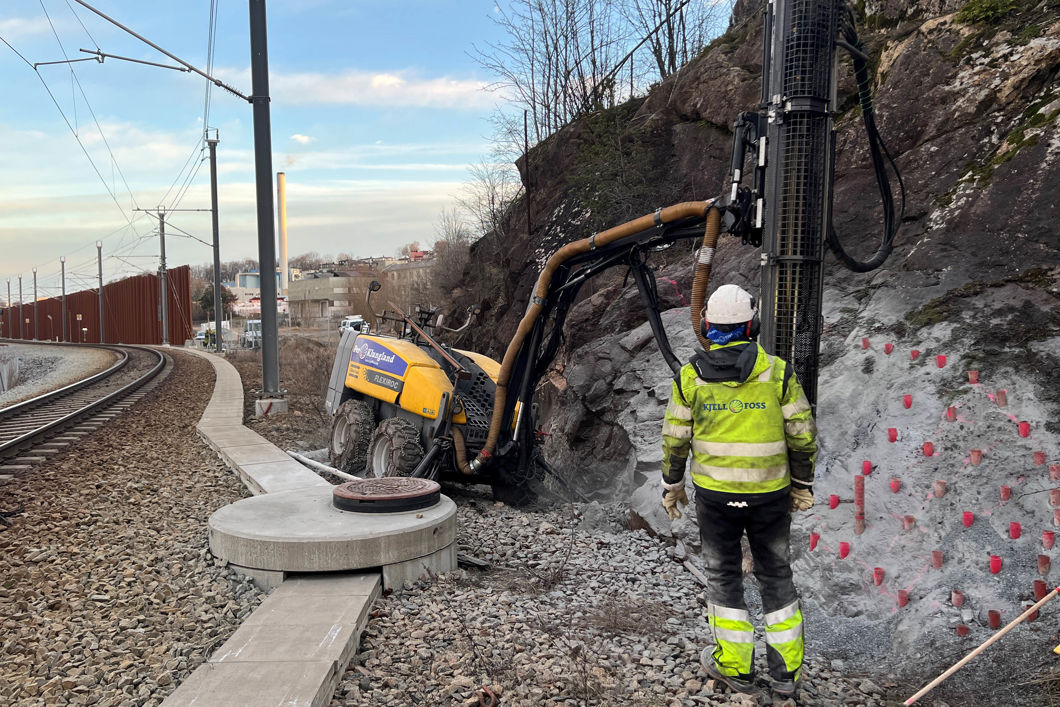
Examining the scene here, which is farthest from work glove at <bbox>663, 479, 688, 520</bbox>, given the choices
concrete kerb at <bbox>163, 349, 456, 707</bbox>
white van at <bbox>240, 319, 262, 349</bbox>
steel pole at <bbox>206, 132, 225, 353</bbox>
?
white van at <bbox>240, 319, 262, 349</bbox>

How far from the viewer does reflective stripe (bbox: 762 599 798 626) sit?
399 cm

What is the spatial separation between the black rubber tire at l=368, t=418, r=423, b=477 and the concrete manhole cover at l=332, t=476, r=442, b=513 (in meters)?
1.21

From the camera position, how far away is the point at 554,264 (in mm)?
6457

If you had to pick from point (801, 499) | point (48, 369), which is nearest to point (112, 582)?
point (801, 499)

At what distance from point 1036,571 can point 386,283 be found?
2467 inches

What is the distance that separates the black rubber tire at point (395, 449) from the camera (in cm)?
751

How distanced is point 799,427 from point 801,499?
0.40 m

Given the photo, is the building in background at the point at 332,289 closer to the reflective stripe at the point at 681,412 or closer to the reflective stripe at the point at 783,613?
the reflective stripe at the point at 681,412

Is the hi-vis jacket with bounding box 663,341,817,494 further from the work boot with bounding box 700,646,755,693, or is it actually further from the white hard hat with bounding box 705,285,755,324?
the work boot with bounding box 700,646,755,693

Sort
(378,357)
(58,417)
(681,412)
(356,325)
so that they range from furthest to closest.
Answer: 1. (356,325)
2. (58,417)
3. (378,357)
4. (681,412)

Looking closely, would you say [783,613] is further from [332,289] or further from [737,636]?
[332,289]

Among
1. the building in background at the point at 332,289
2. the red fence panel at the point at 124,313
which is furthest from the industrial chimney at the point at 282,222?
the red fence panel at the point at 124,313

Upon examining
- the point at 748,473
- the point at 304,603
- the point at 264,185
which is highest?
the point at 264,185

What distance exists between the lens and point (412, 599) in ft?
16.5
